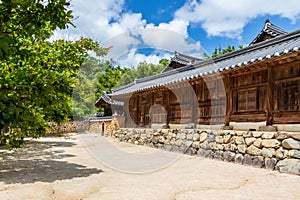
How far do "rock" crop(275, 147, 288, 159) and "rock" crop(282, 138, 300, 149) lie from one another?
0.13 metres

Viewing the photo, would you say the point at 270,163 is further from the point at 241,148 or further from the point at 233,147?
the point at 233,147

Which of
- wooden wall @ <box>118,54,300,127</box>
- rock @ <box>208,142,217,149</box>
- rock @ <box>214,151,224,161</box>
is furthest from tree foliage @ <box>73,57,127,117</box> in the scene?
rock @ <box>214,151,224,161</box>

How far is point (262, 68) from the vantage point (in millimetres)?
8094

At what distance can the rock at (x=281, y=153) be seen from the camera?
22.3 ft

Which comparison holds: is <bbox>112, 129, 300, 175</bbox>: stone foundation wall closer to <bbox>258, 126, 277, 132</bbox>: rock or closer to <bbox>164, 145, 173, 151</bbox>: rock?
<bbox>164, 145, 173, 151</bbox>: rock

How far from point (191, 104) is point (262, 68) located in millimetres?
3713

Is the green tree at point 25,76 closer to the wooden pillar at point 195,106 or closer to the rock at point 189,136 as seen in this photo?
the rock at point 189,136

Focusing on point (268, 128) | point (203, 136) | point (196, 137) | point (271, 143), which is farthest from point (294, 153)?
point (196, 137)

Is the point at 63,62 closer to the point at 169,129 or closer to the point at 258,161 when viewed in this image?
the point at 169,129

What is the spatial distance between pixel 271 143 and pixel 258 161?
719 millimetres

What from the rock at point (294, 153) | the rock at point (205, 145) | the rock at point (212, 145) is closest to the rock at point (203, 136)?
the rock at point (205, 145)

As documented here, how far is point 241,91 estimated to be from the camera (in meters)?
8.82

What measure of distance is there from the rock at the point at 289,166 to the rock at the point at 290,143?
34 centimetres

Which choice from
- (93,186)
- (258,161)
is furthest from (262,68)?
(93,186)
